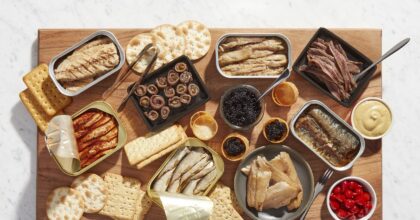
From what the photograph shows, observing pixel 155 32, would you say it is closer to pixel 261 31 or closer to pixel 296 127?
pixel 261 31

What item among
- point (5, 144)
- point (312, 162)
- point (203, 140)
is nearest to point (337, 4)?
point (312, 162)

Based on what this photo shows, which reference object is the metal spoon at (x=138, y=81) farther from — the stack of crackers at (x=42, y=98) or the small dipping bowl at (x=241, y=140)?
the small dipping bowl at (x=241, y=140)

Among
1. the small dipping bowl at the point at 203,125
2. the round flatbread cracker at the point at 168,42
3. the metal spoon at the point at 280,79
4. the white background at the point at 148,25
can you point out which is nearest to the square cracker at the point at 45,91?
the white background at the point at 148,25

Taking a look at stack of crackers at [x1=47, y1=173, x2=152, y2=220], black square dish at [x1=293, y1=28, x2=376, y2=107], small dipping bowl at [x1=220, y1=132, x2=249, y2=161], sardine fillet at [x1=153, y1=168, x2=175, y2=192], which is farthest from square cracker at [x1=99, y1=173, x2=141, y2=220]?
black square dish at [x1=293, y1=28, x2=376, y2=107]

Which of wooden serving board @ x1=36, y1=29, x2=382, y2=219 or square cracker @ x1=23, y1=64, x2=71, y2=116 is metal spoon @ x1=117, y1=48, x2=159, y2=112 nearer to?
wooden serving board @ x1=36, y1=29, x2=382, y2=219

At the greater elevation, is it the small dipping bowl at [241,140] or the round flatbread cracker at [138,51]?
the round flatbread cracker at [138,51]

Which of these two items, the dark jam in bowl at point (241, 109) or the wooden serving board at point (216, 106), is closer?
the dark jam in bowl at point (241, 109)
